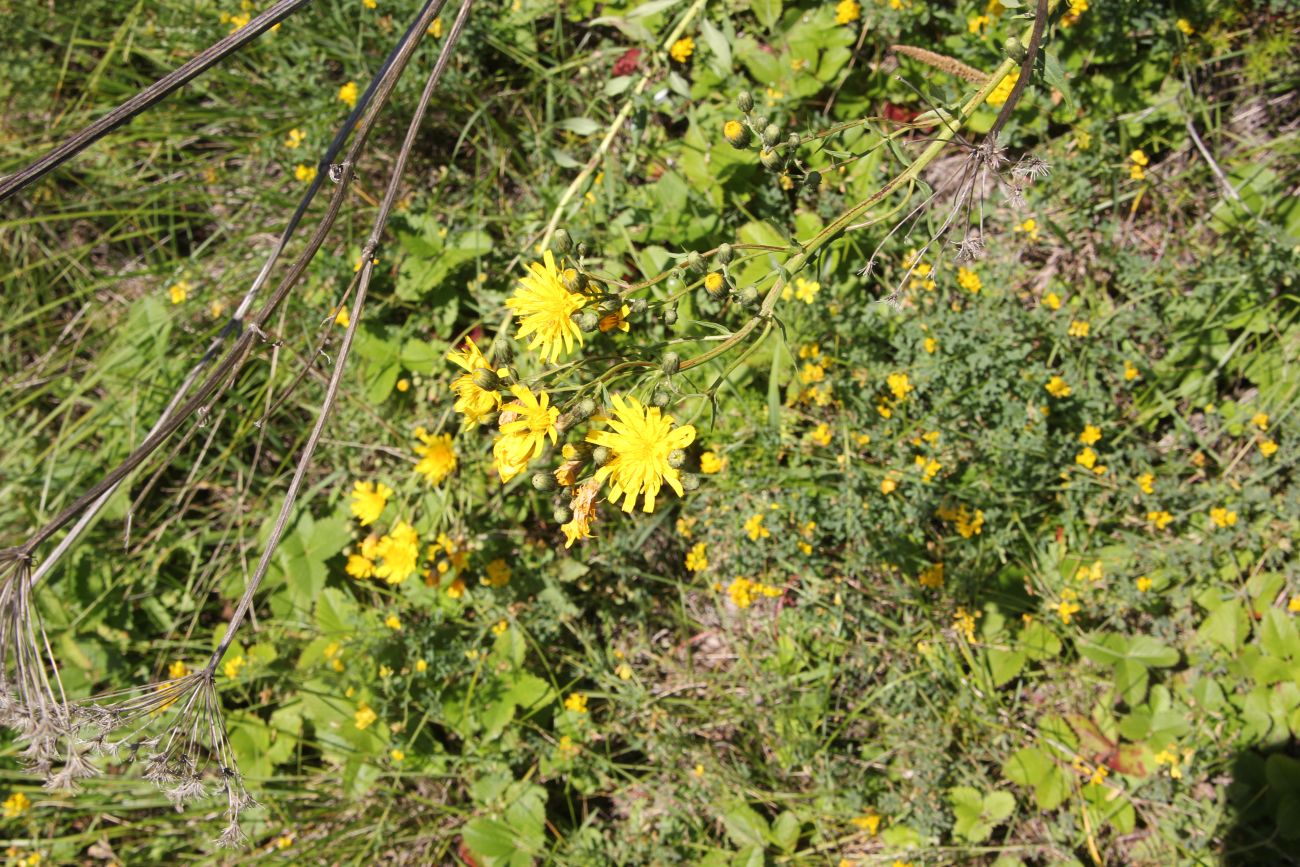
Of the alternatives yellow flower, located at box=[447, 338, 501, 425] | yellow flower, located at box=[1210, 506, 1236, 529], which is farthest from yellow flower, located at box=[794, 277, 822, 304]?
yellow flower, located at box=[1210, 506, 1236, 529]

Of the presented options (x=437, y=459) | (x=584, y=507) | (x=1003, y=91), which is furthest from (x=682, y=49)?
(x=584, y=507)

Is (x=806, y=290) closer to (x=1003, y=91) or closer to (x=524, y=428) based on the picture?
(x=1003, y=91)

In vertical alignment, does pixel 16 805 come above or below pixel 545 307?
below

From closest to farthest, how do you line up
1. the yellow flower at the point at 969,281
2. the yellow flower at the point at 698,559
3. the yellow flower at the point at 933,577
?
the yellow flower at the point at 969,281 < the yellow flower at the point at 933,577 < the yellow flower at the point at 698,559

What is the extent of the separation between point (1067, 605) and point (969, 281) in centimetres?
A: 115

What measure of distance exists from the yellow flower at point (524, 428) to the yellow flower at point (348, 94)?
2.38 metres

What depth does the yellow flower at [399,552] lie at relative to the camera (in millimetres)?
3193

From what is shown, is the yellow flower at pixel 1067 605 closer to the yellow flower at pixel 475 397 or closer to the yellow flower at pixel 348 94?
the yellow flower at pixel 475 397

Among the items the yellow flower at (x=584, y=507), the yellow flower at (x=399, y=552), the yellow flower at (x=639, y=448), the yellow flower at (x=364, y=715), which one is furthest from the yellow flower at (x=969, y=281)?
the yellow flower at (x=364, y=715)

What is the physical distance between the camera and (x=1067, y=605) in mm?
2967

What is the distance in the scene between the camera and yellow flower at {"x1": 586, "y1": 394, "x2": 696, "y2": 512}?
1808 millimetres

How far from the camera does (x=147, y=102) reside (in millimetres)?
1361

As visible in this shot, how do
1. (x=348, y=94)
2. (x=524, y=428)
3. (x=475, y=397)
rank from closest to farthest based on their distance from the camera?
(x=524, y=428) < (x=475, y=397) < (x=348, y=94)

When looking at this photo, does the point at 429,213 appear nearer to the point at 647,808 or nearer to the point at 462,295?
the point at 462,295
